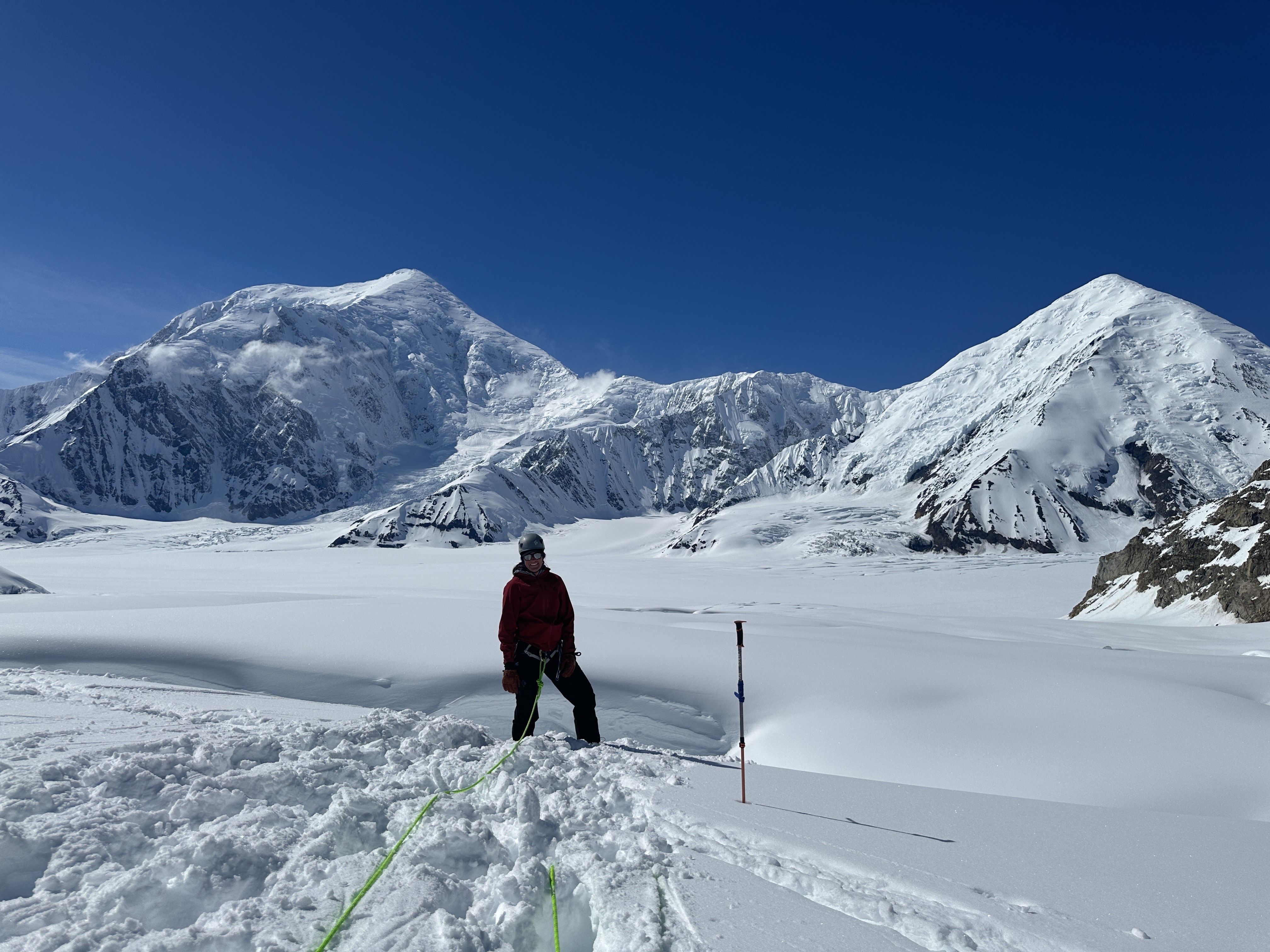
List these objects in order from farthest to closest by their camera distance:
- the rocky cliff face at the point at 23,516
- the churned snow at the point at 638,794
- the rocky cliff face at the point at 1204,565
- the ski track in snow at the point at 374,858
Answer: the rocky cliff face at the point at 23,516, the rocky cliff face at the point at 1204,565, the churned snow at the point at 638,794, the ski track in snow at the point at 374,858

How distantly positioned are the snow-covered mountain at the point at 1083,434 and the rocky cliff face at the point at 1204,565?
2326 inches

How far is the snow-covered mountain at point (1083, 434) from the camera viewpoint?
7431 cm

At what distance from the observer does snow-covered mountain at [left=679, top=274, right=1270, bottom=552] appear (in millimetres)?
74312

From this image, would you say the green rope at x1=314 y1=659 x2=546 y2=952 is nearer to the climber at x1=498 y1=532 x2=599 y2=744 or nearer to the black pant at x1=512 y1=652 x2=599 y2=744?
the black pant at x1=512 y1=652 x2=599 y2=744

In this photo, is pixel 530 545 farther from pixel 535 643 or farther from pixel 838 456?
pixel 838 456

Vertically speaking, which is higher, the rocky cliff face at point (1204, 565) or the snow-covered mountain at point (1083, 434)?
the snow-covered mountain at point (1083, 434)

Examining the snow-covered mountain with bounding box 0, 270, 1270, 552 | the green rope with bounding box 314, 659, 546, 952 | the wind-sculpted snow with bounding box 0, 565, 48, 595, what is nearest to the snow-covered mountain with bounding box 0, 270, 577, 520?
the snow-covered mountain with bounding box 0, 270, 1270, 552

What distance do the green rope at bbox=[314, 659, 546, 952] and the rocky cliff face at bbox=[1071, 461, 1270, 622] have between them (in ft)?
54.1

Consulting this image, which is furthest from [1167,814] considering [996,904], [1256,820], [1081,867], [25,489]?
[25,489]

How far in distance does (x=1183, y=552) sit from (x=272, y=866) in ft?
73.6

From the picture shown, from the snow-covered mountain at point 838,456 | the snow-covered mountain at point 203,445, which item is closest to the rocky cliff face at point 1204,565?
the snow-covered mountain at point 838,456

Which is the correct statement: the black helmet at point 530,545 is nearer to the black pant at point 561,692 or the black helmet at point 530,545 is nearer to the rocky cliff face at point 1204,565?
the black pant at point 561,692

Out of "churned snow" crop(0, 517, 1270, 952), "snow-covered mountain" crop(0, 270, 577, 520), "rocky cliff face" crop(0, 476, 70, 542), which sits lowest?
"churned snow" crop(0, 517, 1270, 952)

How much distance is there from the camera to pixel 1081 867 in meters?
3.30
